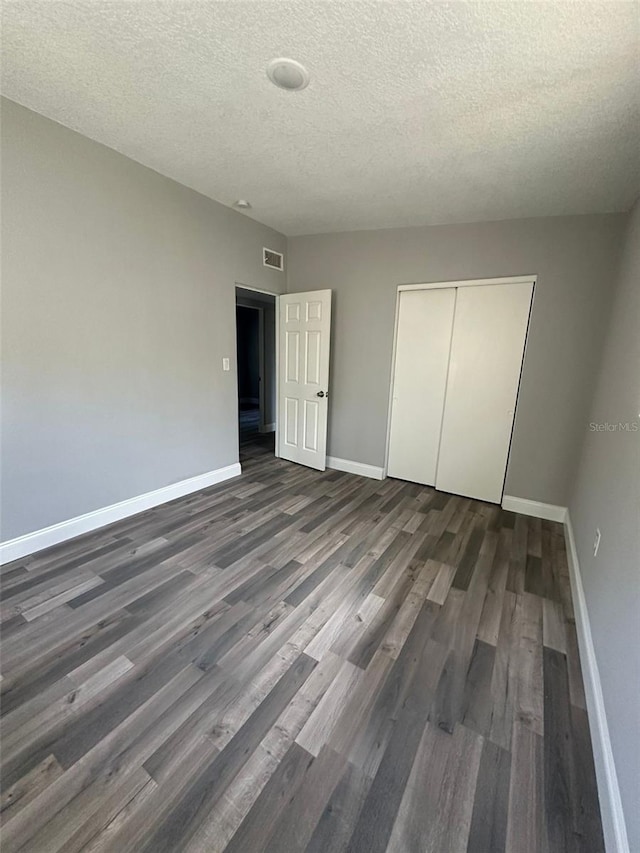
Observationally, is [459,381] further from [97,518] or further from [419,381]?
[97,518]

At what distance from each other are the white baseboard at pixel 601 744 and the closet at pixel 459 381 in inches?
64.4

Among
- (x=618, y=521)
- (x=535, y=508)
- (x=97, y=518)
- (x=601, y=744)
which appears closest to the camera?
(x=601, y=744)

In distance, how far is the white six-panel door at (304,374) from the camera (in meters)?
3.96

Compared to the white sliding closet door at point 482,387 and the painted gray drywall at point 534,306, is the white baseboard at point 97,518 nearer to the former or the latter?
the painted gray drywall at point 534,306

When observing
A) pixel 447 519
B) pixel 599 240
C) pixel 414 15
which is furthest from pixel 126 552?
pixel 599 240

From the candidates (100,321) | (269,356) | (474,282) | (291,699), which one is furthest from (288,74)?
(269,356)

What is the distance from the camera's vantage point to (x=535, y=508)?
3.28m

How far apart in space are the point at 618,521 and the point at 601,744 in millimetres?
882

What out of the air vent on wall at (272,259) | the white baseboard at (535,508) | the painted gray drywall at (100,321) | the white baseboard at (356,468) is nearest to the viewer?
the painted gray drywall at (100,321)

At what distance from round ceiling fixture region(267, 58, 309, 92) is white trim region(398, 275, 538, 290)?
2.15 metres

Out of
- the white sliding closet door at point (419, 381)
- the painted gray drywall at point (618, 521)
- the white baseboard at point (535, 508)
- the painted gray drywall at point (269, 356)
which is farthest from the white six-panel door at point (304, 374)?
the painted gray drywall at point (618, 521)

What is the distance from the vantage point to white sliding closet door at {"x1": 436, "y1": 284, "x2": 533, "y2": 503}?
321 centimetres

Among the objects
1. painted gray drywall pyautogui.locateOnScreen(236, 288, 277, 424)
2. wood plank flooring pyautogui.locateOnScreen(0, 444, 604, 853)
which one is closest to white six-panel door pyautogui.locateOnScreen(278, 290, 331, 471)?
painted gray drywall pyautogui.locateOnScreen(236, 288, 277, 424)

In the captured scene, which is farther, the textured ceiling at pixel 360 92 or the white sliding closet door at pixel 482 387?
the white sliding closet door at pixel 482 387
